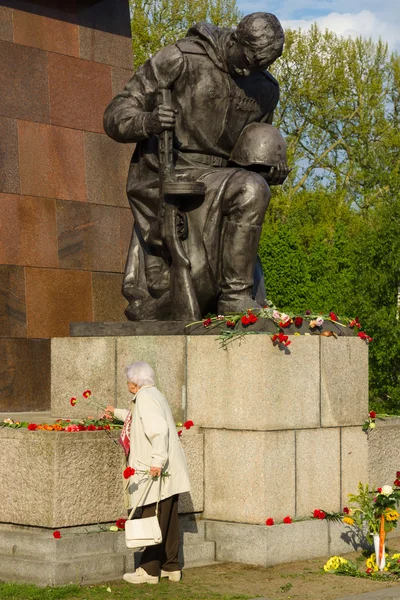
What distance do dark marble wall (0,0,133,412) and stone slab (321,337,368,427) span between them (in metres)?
5.05

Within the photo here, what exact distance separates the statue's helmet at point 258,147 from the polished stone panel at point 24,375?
4448mm

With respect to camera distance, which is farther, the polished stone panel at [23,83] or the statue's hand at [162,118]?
the polished stone panel at [23,83]

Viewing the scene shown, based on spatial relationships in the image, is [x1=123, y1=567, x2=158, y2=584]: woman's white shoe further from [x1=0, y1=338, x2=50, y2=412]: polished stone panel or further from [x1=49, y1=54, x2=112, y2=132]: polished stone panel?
[x1=49, y1=54, x2=112, y2=132]: polished stone panel

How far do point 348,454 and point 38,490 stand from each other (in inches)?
97.9

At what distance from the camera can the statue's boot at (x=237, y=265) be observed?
903 cm

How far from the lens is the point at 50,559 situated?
7.41m

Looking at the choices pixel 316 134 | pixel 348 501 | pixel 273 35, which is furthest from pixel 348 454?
pixel 316 134

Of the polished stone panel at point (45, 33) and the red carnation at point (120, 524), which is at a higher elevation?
the polished stone panel at point (45, 33)

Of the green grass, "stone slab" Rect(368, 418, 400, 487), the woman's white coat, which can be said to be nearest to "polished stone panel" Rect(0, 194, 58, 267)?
"stone slab" Rect(368, 418, 400, 487)

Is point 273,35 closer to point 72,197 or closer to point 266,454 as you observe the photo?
point 266,454

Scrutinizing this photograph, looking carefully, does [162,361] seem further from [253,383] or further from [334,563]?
[334,563]

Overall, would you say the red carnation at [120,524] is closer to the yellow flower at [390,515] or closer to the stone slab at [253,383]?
the stone slab at [253,383]

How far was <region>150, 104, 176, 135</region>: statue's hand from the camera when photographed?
8.98 meters

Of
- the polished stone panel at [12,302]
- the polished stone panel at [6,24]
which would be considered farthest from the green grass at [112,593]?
the polished stone panel at [6,24]
